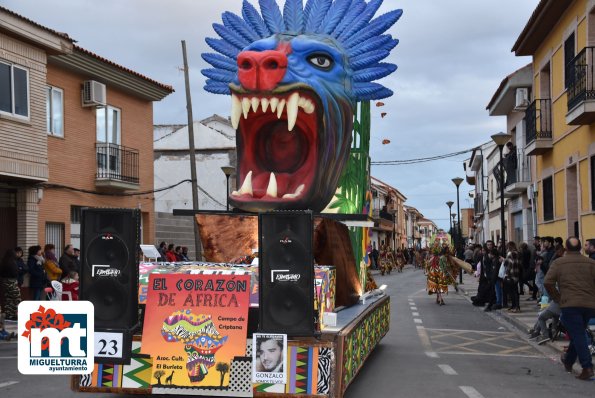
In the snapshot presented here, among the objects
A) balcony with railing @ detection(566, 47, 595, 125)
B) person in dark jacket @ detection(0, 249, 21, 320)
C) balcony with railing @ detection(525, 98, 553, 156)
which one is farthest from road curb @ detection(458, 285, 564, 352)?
person in dark jacket @ detection(0, 249, 21, 320)

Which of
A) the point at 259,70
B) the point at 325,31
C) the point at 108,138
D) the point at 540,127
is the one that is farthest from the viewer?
the point at 108,138

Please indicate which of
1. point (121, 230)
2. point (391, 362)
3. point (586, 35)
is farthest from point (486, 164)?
point (121, 230)

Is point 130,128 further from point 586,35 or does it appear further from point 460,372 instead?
point 460,372

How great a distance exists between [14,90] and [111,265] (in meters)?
12.7

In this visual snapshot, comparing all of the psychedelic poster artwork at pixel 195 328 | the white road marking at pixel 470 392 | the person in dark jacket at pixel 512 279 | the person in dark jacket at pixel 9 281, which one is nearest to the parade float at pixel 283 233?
the psychedelic poster artwork at pixel 195 328

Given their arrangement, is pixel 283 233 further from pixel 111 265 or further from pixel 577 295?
pixel 577 295

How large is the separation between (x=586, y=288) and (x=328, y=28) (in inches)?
172

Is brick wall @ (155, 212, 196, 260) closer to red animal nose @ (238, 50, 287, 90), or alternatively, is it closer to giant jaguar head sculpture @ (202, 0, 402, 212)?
giant jaguar head sculpture @ (202, 0, 402, 212)

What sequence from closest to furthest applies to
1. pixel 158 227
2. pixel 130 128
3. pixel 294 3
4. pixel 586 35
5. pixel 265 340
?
pixel 265 340 → pixel 294 3 → pixel 586 35 → pixel 130 128 → pixel 158 227

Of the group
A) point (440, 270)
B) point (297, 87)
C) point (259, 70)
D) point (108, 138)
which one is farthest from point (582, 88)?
point (108, 138)

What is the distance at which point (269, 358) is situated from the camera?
19.4 ft

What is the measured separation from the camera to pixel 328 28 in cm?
881

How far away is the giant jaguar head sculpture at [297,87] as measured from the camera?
25.2 feet

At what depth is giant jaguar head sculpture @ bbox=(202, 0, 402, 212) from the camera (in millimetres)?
7684
